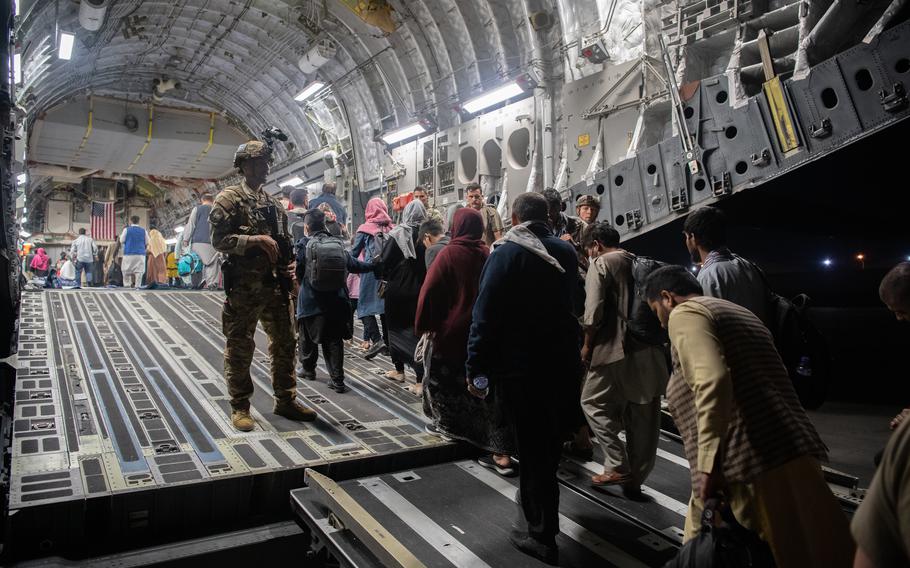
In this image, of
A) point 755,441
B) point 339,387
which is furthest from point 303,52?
point 755,441

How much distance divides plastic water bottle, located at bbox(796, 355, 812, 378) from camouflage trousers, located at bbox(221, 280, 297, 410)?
137 inches

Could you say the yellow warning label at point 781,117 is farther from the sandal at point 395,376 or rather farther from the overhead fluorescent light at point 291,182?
the overhead fluorescent light at point 291,182

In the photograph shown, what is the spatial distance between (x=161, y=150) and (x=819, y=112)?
20.4m

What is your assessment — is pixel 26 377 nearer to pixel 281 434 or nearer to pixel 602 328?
pixel 281 434

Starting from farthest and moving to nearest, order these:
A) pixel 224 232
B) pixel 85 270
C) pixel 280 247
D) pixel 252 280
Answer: pixel 85 270 < pixel 280 247 < pixel 252 280 < pixel 224 232

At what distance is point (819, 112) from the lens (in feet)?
18.3

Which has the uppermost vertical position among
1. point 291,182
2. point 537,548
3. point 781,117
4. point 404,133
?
point 291,182

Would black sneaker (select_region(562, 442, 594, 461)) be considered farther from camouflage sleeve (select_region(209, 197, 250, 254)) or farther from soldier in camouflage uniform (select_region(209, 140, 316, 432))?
camouflage sleeve (select_region(209, 197, 250, 254))

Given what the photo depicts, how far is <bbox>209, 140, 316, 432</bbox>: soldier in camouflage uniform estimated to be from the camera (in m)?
4.05

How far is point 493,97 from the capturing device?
1121 centimetres

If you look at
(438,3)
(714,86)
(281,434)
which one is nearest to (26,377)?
(281,434)

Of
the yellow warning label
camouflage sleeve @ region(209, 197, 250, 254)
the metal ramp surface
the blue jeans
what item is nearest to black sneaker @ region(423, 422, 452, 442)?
the metal ramp surface

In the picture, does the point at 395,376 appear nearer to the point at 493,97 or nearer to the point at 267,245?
the point at 267,245

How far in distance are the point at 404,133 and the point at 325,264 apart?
9.48 m
